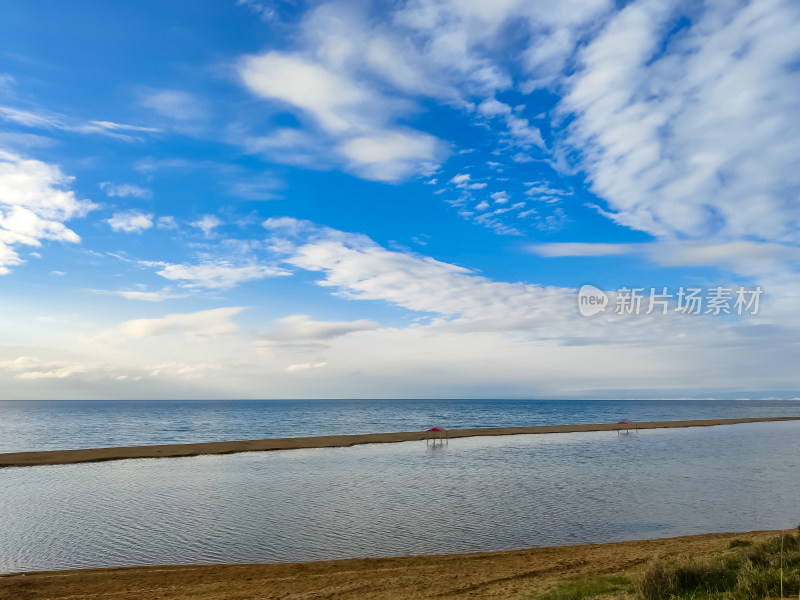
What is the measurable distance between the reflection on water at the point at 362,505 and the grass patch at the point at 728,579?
7686mm

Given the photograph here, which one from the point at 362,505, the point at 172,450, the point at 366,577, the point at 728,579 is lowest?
the point at 172,450

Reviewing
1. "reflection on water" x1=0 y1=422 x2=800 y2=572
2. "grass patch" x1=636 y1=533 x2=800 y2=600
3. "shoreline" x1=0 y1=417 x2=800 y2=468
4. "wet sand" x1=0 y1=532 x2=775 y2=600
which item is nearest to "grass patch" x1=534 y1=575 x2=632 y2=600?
"wet sand" x1=0 y1=532 x2=775 y2=600

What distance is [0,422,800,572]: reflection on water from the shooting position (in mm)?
18859

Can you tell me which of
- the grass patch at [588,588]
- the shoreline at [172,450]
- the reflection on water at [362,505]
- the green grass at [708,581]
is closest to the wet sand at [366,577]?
the grass patch at [588,588]

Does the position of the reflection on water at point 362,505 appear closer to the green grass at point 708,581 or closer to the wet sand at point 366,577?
the wet sand at point 366,577

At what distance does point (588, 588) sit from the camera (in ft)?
39.2

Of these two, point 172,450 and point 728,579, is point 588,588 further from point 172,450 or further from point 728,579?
point 172,450

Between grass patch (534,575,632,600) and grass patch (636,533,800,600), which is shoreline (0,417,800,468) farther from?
grass patch (636,533,800,600)

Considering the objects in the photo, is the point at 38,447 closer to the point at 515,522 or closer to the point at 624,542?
the point at 515,522

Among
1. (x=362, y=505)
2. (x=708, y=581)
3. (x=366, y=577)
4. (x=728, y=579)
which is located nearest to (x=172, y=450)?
(x=362, y=505)

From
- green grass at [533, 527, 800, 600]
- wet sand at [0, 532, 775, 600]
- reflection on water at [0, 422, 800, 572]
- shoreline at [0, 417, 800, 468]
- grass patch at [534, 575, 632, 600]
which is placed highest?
green grass at [533, 527, 800, 600]

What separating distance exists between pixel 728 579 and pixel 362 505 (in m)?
17.0

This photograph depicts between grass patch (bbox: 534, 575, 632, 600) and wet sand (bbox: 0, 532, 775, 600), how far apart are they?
49cm

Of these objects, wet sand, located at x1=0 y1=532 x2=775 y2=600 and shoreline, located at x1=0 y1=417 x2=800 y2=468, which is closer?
wet sand, located at x1=0 y1=532 x2=775 y2=600
